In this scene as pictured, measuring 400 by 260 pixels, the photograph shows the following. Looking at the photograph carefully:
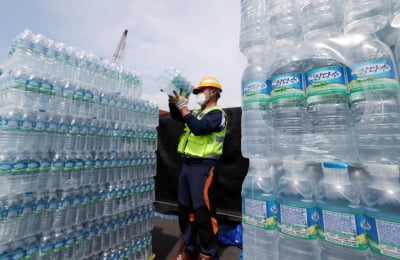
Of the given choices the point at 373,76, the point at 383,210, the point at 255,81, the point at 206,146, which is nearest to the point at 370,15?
the point at 373,76

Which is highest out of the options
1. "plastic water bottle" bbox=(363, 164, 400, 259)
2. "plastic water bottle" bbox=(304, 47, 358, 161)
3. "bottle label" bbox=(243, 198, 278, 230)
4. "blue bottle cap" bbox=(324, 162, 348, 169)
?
"plastic water bottle" bbox=(304, 47, 358, 161)

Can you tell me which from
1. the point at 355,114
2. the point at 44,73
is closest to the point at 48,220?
the point at 44,73

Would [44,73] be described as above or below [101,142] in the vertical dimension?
above

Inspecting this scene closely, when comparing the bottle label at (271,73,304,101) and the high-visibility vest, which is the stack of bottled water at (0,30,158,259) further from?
the bottle label at (271,73,304,101)

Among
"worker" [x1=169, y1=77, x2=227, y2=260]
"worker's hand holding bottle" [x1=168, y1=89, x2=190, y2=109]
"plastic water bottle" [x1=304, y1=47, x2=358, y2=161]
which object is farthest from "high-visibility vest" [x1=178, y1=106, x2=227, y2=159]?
"plastic water bottle" [x1=304, y1=47, x2=358, y2=161]

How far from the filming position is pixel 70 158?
69.3 inches

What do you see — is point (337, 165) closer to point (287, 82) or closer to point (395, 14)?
point (287, 82)

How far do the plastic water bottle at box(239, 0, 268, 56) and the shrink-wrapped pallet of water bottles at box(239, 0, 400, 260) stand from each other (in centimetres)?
13

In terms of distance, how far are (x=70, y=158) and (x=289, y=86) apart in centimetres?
186

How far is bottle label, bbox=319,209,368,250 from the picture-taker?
747 millimetres

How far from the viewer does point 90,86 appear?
2002 millimetres

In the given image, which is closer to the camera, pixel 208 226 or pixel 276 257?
pixel 276 257

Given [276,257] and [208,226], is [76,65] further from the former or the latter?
[276,257]

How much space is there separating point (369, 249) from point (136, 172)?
7.14 feet
